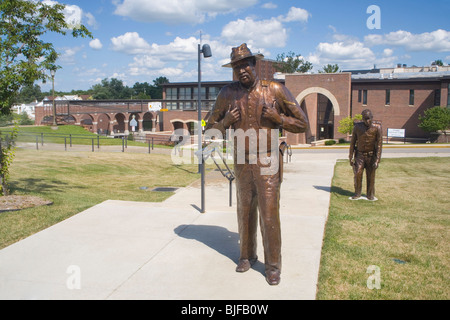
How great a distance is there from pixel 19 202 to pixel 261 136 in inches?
222

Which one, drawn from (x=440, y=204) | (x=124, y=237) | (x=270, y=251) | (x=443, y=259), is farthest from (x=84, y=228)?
(x=440, y=204)

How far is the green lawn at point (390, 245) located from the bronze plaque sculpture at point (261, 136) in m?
0.85

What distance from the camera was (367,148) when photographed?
9703 mm

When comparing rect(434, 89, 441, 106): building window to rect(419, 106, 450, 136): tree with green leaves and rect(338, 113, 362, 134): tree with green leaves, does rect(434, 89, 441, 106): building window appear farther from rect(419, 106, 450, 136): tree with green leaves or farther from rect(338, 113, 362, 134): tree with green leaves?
rect(338, 113, 362, 134): tree with green leaves

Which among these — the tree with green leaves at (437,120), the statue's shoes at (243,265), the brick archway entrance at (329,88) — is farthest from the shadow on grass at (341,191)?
the tree with green leaves at (437,120)

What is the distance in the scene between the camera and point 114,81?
4646 inches

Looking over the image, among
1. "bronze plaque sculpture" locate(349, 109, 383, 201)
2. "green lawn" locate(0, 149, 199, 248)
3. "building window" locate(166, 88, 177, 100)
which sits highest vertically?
"building window" locate(166, 88, 177, 100)

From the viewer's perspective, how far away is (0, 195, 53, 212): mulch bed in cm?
772

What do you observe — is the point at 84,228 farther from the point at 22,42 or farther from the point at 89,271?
the point at 22,42

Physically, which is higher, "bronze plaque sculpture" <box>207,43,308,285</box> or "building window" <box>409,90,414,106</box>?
"building window" <box>409,90,414,106</box>

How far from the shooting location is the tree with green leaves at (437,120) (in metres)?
37.5

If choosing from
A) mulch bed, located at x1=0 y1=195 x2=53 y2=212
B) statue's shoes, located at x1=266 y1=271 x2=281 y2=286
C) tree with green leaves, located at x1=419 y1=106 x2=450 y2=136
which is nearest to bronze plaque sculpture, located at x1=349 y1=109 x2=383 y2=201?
statue's shoes, located at x1=266 y1=271 x2=281 y2=286

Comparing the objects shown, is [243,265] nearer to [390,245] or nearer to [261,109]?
[261,109]

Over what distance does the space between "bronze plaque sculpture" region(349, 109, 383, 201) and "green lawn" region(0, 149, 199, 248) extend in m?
4.71
